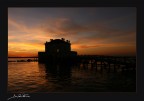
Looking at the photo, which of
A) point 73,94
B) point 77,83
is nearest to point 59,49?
point 77,83

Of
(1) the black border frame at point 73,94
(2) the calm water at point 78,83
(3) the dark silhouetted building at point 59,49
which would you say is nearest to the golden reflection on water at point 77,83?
(2) the calm water at point 78,83

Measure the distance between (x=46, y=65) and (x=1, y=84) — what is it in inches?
818

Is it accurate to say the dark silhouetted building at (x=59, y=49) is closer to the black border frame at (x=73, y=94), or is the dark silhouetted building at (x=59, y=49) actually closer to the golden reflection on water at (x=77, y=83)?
the golden reflection on water at (x=77, y=83)

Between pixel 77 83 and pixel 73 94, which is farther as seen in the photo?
pixel 77 83

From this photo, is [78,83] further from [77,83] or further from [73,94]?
[73,94]

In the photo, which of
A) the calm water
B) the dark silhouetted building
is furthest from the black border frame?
the dark silhouetted building

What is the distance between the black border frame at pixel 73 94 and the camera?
8.82 ft

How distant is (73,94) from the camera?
272cm

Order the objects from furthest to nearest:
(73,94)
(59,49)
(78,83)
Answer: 1. (59,49)
2. (78,83)
3. (73,94)

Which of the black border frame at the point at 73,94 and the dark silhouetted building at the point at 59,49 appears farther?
the dark silhouetted building at the point at 59,49

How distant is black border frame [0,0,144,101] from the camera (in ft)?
8.82

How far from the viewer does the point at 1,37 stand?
2703mm
